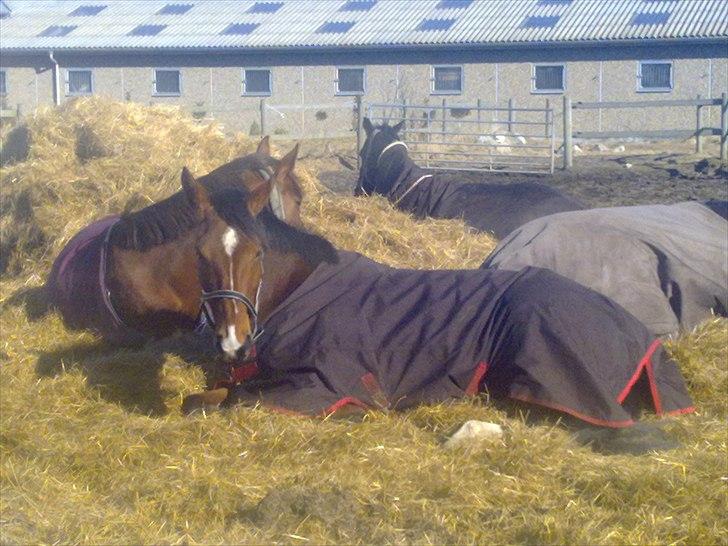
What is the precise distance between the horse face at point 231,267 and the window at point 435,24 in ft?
86.8

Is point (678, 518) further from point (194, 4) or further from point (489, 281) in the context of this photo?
point (194, 4)

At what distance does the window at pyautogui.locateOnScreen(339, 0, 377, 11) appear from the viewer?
32.0m

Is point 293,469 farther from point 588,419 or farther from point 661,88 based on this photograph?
point 661,88

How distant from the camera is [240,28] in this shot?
31.2 meters

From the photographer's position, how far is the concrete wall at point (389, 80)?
27359mm

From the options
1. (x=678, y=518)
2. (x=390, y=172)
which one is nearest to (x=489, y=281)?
(x=678, y=518)

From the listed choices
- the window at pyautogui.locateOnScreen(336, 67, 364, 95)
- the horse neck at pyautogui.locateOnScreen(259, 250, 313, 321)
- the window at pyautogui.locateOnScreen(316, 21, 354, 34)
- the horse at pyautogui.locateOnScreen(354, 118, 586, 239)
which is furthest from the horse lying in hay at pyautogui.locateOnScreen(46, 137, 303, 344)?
the window at pyautogui.locateOnScreen(316, 21, 354, 34)

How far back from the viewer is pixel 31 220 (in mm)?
6531

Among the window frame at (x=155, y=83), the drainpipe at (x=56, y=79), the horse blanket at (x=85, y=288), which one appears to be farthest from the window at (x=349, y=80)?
the horse blanket at (x=85, y=288)

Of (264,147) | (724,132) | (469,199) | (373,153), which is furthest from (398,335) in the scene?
(724,132)

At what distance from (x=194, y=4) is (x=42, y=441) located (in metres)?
32.3

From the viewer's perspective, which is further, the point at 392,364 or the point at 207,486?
the point at 392,364

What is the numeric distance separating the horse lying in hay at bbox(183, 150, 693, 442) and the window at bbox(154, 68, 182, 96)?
90.5 feet

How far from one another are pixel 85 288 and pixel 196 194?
1.23 m
